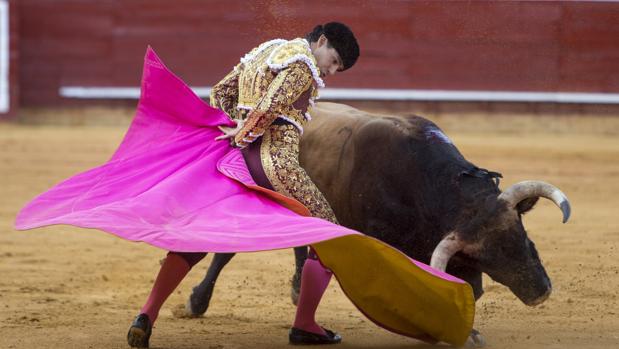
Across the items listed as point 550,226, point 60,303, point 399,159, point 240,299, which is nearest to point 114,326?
point 60,303

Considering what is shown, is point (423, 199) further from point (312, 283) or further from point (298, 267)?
point (298, 267)

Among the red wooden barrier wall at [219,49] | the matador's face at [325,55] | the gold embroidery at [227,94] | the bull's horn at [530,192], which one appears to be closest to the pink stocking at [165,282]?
the gold embroidery at [227,94]

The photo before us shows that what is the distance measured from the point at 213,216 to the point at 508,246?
36.9 inches

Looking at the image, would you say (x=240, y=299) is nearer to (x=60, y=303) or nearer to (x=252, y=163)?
(x=60, y=303)

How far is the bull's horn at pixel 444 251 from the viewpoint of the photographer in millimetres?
3381

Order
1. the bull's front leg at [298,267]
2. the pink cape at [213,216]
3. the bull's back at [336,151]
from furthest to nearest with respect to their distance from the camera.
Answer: the bull's front leg at [298,267] < the bull's back at [336,151] < the pink cape at [213,216]

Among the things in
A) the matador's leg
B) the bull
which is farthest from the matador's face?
the bull

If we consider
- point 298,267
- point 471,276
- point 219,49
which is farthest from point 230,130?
point 219,49

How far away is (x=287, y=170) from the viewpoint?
10.8 feet

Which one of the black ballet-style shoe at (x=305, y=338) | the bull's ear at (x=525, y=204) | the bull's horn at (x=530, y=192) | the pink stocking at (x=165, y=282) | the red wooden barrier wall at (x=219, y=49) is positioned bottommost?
the black ballet-style shoe at (x=305, y=338)

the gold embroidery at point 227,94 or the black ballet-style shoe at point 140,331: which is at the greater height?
the gold embroidery at point 227,94

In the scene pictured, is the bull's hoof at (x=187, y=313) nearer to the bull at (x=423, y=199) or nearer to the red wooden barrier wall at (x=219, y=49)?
the bull at (x=423, y=199)

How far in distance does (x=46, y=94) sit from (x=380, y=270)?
9.78 metres

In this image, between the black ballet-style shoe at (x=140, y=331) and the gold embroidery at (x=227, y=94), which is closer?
the black ballet-style shoe at (x=140, y=331)
